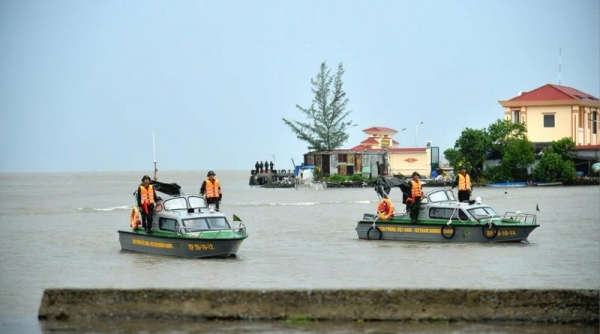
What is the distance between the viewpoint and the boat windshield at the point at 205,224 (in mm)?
29141

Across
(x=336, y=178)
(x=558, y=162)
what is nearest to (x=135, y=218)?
(x=558, y=162)

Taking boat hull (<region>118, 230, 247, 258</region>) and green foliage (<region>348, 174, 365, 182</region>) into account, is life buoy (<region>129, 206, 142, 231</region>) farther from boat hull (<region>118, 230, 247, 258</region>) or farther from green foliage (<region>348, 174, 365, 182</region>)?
green foliage (<region>348, 174, 365, 182</region>)

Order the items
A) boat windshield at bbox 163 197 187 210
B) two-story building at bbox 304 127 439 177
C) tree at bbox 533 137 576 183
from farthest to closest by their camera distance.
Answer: two-story building at bbox 304 127 439 177
tree at bbox 533 137 576 183
boat windshield at bbox 163 197 187 210

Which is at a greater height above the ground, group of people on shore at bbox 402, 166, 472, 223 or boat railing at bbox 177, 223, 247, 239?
group of people on shore at bbox 402, 166, 472, 223

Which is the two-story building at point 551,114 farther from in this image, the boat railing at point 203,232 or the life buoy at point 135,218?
the boat railing at point 203,232

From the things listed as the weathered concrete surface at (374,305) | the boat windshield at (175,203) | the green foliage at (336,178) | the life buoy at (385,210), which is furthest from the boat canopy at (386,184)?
the green foliage at (336,178)

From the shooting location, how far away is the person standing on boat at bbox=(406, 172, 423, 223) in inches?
1279

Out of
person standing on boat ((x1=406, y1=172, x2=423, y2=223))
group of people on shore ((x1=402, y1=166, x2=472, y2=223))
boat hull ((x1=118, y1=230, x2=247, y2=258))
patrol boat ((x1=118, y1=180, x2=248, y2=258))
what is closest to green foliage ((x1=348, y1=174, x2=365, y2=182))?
group of people on shore ((x1=402, y1=166, x2=472, y2=223))

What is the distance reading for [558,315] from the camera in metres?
17.2

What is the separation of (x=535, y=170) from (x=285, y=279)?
62040 mm

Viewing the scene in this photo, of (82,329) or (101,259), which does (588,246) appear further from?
(82,329)

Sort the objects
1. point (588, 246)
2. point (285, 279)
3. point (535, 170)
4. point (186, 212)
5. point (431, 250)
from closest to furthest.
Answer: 1. point (285, 279)
2. point (186, 212)
3. point (431, 250)
4. point (588, 246)
5. point (535, 170)

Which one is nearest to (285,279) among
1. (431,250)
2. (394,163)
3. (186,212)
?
(186,212)

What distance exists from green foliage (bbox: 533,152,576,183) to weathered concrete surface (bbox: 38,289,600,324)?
67.7 metres
